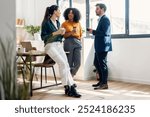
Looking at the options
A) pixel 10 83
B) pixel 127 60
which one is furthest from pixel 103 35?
pixel 10 83

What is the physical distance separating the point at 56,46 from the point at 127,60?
1.84 metres

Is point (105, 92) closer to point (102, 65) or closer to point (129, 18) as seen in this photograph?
point (102, 65)

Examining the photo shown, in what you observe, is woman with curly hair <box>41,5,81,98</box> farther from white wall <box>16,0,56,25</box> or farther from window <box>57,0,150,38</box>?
white wall <box>16,0,56,25</box>

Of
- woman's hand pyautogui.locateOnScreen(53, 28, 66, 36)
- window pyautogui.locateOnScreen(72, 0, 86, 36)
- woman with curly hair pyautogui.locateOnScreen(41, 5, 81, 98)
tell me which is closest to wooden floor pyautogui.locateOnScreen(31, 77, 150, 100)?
woman with curly hair pyautogui.locateOnScreen(41, 5, 81, 98)

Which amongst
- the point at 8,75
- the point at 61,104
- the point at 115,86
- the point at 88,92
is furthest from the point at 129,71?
the point at 8,75

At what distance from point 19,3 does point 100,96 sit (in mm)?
3888

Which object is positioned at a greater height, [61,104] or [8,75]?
[8,75]

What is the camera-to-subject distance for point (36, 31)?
6336 mm

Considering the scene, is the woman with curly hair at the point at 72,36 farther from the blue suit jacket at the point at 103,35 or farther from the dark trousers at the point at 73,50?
the blue suit jacket at the point at 103,35

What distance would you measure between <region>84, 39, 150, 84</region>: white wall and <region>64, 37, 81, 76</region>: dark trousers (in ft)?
2.65

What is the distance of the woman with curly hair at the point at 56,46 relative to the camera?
3.69 meters

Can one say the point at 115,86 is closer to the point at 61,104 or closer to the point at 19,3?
the point at 61,104

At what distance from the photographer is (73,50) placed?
4.38 m

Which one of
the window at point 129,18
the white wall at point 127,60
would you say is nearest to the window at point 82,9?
the window at point 129,18
